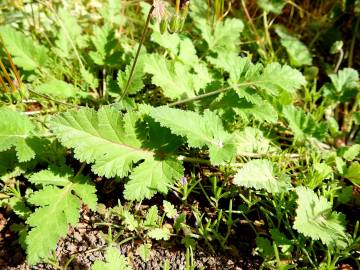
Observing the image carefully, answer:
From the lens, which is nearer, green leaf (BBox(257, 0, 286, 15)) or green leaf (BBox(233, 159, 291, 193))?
green leaf (BBox(233, 159, 291, 193))

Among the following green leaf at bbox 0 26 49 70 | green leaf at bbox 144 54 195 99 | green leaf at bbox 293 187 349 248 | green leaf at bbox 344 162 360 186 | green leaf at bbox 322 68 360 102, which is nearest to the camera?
green leaf at bbox 293 187 349 248

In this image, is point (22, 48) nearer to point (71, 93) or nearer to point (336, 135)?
point (71, 93)

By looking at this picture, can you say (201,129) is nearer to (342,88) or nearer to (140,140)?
(140,140)

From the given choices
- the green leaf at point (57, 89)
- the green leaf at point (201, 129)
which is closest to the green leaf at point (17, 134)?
the green leaf at point (57, 89)

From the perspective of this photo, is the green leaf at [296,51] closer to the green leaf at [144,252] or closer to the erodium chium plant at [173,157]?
the erodium chium plant at [173,157]

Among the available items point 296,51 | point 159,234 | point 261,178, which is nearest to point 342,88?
point 296,51

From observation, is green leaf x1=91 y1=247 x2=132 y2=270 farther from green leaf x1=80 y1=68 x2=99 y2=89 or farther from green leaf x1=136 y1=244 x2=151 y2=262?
green leaf x1=80 y1=68 x2=99 y2=89

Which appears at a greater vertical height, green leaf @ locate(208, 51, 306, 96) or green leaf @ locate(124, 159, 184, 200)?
green leaf @ locate(208, 51, 306, 96)

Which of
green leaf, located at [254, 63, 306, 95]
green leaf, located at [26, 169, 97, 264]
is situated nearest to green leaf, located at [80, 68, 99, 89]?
green leaf, located at [26, 169, 97, 264]
